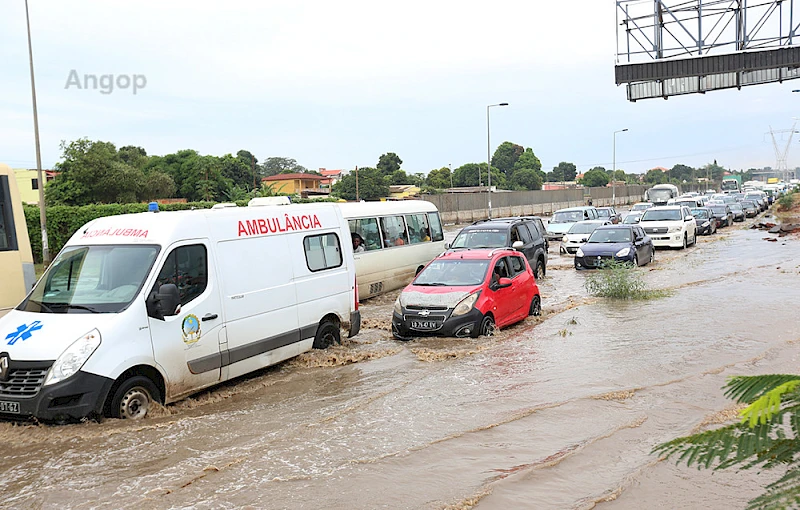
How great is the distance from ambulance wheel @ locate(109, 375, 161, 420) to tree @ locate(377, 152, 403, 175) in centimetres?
11033

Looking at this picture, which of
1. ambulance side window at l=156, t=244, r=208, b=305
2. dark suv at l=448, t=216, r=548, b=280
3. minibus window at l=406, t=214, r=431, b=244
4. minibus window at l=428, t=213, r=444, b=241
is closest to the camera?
ambulance side window at l=156, t=244, r=208, b=305

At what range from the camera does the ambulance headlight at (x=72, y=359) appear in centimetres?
703

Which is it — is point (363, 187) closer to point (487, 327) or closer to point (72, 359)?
point (487, 327)

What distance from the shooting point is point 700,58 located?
14.7 meters

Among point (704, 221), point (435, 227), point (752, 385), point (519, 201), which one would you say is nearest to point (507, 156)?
point (519, 201)

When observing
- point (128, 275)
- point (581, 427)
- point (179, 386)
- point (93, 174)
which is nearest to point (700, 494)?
point (581, 427)

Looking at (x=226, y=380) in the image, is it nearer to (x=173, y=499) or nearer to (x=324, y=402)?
(x=324, y=402)

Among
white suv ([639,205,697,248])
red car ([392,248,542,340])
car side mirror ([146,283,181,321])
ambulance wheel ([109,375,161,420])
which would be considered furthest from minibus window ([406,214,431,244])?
white suv ([639,205,697,248])

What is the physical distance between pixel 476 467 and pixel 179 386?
362 cm

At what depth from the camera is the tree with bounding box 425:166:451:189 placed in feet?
364

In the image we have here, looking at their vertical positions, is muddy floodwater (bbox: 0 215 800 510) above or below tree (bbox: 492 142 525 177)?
below

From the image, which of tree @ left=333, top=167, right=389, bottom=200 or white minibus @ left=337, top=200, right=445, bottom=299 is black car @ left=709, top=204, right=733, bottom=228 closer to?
white minibus @ left=337, top=200, right=445, bottom=299

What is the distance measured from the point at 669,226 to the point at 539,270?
964cm

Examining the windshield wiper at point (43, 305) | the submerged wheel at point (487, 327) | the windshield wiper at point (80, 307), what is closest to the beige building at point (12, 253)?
the windshield wiper at point (43, 305)
